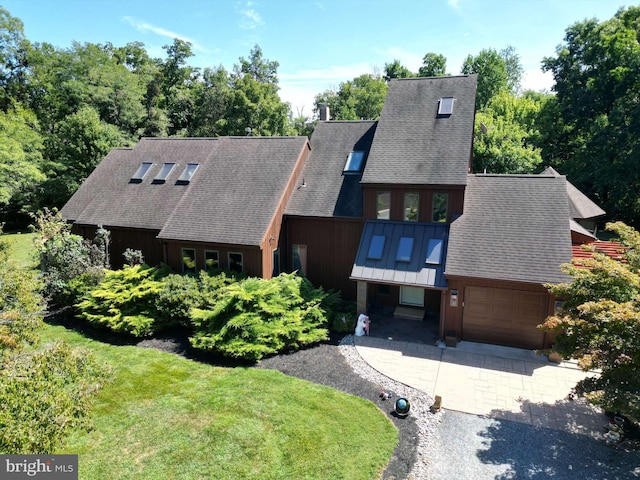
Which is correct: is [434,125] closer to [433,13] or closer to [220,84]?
[433,13]

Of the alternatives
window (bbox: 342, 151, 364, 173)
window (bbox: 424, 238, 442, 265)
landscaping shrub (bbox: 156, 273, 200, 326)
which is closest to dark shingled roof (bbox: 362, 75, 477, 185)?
window (bbox: 342, 151, 364, 173)

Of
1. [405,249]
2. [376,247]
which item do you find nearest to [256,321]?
[376,247]

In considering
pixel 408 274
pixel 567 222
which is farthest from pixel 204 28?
pixel 567 222

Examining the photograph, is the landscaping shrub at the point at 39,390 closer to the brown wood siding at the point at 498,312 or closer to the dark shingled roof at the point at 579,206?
the brown wood siding at the point at 498,312

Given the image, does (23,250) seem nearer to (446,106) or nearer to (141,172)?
(141,172)

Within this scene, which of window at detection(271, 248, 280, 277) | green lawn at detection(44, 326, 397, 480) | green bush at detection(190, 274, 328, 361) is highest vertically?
window at detection(271, 248, 280, 277)

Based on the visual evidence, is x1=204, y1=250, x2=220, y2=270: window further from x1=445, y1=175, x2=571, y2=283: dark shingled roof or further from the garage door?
the garage door

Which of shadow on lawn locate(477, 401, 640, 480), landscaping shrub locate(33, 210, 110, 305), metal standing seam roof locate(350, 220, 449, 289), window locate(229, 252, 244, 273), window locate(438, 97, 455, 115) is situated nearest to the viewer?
shadow on lawn locate(477, 401, 640, 480)

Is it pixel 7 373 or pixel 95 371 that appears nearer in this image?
pixel 7 373
